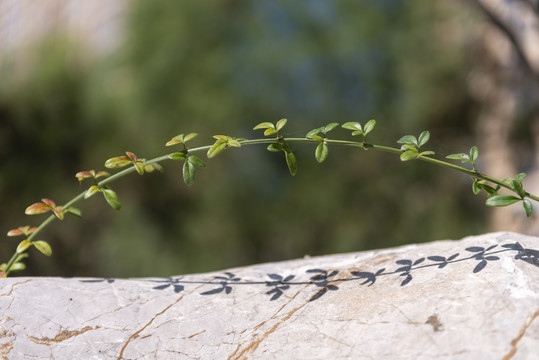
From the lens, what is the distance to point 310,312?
0.74 metres

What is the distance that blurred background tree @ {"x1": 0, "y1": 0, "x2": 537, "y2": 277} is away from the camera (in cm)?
292

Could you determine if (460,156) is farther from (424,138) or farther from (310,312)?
(310,312)

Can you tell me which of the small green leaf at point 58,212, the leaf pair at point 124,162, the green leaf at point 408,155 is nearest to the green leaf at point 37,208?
the small green leaf at point 58,212

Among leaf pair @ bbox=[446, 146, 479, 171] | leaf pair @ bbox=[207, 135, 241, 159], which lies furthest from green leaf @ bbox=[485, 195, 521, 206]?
leaf pair @ bbox=[207, 135, 241, 159]

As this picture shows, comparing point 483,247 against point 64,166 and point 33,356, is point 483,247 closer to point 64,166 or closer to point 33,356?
point 33,356

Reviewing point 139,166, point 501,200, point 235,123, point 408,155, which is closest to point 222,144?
point 139,166

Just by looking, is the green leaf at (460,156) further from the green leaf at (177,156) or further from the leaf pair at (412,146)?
the green leaf at (177,156)

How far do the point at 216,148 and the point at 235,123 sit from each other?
218 cm

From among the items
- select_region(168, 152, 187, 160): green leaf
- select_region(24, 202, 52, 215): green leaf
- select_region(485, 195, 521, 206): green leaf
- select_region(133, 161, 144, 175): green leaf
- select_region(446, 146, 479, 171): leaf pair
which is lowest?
select_region(24, 202, 52, 215): green leaf

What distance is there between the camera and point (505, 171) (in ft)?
10.7

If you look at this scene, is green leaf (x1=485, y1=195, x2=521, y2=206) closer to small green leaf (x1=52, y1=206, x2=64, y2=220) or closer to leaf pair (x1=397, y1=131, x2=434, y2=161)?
leaf pair (x1=397, y1=131, x2=434, y2=161)

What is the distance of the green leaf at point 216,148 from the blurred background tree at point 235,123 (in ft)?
6.90

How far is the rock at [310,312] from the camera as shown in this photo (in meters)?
0.63

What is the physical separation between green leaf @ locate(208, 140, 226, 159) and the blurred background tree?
2102 mm
